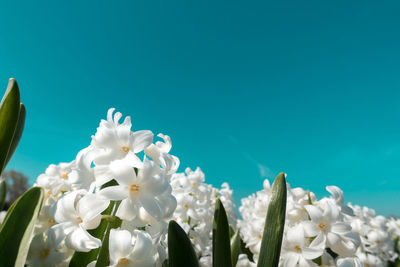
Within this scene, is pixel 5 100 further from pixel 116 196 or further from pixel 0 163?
pixel 116 196

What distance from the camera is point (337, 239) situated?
115 cm

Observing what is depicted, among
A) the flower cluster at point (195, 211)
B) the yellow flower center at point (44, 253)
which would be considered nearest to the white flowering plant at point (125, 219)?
the yellow flower center at point (44, 253)

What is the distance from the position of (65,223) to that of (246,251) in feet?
5.02

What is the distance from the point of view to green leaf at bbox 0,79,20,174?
90cm

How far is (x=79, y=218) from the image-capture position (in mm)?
862

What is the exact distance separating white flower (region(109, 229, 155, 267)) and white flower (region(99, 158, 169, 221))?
0.05 metres

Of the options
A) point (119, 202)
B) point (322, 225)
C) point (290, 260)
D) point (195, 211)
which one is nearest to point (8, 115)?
point (119, 202)

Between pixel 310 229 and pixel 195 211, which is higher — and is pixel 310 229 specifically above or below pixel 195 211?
below

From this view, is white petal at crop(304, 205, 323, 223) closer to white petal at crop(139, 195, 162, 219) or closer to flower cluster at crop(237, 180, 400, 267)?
flower cluster at crop(237, 180, 400, 267)

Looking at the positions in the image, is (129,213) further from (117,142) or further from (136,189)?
(117,142)

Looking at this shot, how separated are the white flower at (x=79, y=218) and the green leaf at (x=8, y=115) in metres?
0.30

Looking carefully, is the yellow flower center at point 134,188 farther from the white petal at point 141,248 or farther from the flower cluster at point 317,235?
the flower cluster at point 317,235

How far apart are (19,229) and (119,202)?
13.3 inches

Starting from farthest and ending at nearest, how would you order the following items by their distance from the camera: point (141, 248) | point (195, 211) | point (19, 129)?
point (195, 211) < point (19, 129) < point (141, 248)
